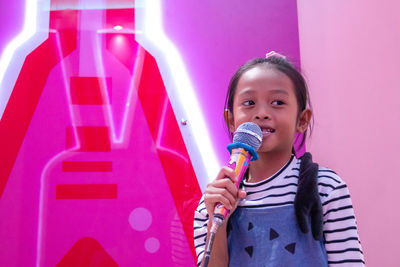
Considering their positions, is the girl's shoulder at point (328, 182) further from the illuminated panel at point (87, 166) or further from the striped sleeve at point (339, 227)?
the illuminated panel at point (87, 166)

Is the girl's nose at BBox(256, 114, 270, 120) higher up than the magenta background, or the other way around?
the magenta background

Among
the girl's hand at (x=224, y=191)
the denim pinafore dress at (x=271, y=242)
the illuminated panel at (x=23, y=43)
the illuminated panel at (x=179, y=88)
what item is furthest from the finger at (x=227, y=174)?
the illuminated panel at (x=23, y=43)

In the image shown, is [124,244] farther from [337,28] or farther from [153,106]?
[337,28]

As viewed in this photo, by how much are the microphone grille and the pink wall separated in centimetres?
71

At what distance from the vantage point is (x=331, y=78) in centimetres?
165

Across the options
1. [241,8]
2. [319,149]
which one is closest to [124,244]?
[319,149]

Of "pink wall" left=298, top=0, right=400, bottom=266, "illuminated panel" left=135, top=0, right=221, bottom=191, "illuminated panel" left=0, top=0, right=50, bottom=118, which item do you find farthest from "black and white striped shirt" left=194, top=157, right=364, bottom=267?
"illuminated panel" left=0, top=0, right=50, bottom=118

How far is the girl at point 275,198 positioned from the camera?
0.70 meters

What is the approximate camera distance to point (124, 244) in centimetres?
170

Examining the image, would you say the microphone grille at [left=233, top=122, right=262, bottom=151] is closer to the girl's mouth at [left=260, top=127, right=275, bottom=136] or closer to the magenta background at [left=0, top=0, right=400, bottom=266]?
the girl's mouth at [left=260, top=127, right=275, bottom=136]

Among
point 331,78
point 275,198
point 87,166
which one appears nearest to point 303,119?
point 275,198

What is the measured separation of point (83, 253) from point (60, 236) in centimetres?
12

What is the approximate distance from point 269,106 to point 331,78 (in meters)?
0.94

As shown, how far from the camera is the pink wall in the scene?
1258 millimetres
